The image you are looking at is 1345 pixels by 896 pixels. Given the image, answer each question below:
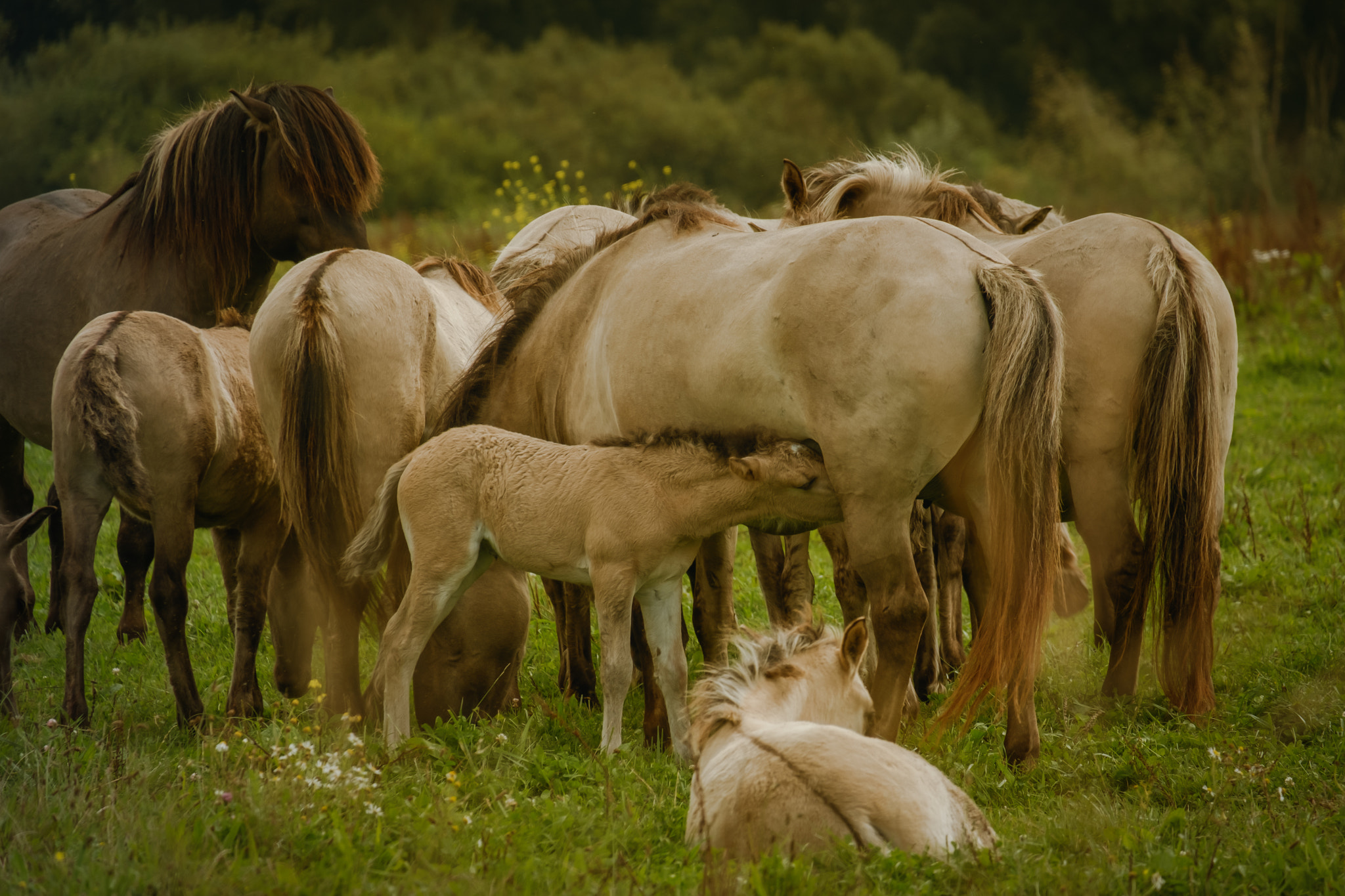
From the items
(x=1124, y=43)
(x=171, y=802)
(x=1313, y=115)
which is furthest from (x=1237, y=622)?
(x=1124, y=43)

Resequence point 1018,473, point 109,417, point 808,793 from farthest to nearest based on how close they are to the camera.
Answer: point 109,417 < point 1018,473 < point 808,793

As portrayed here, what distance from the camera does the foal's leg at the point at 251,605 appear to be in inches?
181

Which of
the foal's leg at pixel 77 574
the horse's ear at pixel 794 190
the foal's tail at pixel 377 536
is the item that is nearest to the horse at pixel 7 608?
the foal's leg at pixel 77 574

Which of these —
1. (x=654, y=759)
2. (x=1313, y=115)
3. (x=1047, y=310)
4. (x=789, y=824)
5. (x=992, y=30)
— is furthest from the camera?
(x=992, y=30)

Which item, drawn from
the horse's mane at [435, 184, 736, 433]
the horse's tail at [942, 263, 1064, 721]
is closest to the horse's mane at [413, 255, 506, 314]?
the horse's mane at [435, 184, 736, 433]

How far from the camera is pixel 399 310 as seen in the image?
15.1 ft

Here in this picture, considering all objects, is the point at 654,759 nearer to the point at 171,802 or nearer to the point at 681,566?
the point at 681,566

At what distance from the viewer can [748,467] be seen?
11.7ft

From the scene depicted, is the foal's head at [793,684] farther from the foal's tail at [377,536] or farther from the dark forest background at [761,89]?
the dark forest background at [761,89]

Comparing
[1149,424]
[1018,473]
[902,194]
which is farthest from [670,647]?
[902,194]

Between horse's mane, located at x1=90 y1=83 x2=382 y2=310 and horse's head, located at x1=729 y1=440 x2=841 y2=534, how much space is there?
2.98 metres

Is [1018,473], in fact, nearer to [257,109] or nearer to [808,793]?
[808,793]

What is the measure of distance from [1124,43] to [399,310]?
22.1 metres

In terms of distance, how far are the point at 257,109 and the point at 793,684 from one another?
154 inches
